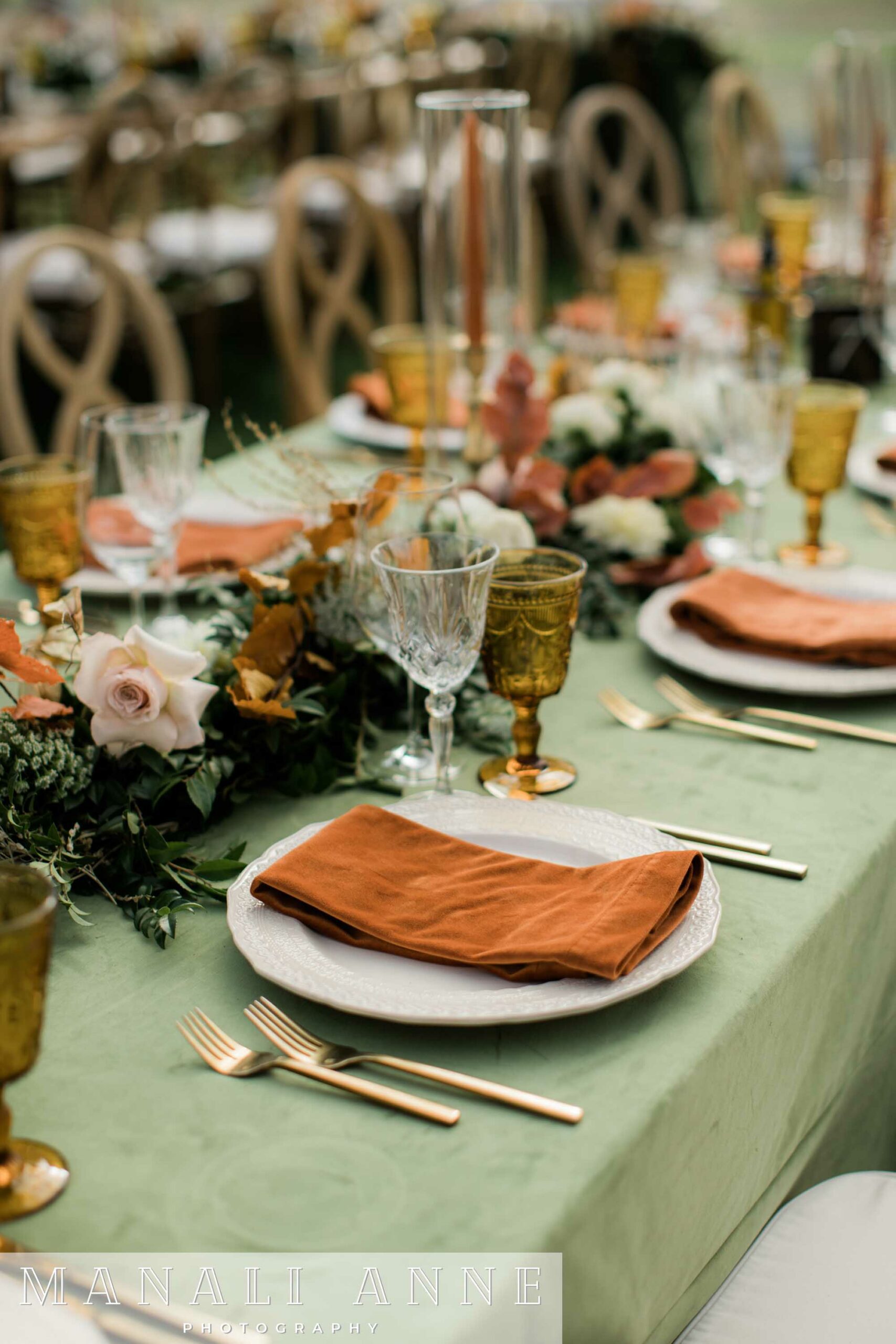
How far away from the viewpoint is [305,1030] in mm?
760

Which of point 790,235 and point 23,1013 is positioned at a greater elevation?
point 790,235

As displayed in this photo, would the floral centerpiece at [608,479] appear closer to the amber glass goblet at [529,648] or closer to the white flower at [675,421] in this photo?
the white flower at [675,421]

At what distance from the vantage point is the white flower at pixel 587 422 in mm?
1557

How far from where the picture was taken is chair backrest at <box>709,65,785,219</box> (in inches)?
152

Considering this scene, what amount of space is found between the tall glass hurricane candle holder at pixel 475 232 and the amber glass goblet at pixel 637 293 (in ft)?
1.89

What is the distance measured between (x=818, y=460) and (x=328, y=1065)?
A: 95 centimetres

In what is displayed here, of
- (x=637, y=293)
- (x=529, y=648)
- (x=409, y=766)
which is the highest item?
(x=637, y=293)

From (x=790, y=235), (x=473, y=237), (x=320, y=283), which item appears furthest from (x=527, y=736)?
(x=320, y=283)

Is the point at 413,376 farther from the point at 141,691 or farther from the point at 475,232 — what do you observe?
the point at 141,691

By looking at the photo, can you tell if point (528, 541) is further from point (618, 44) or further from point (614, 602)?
point (618, 44)

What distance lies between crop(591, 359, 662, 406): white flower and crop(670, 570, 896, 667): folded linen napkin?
0.41m

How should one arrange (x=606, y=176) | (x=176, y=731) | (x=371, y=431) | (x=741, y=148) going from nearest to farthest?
(x=176, y=731), (x=371, y=431), (x=606, y=176), (x=741, y=148)

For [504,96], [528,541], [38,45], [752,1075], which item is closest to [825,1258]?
[752,1075]

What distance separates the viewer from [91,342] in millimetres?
2207
